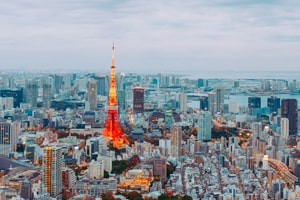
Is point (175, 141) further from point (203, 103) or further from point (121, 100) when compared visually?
point (203, 103)

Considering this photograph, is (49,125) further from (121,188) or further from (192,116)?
(121,188)

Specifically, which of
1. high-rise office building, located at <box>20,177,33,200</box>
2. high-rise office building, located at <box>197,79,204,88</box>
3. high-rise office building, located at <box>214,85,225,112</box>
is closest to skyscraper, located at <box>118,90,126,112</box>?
high-rise office building, located at <box>214,85,225,112</box>

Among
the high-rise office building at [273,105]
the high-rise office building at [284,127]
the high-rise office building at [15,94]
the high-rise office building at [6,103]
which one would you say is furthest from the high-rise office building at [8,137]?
the high-rise office building at [273,105]

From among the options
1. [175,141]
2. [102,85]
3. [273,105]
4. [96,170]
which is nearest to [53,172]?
[96,170]

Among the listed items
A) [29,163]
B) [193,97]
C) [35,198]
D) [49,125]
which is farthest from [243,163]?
[193,97]

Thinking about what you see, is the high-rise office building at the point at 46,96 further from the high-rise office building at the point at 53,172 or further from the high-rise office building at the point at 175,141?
the high-rise office building at the point at 53,172

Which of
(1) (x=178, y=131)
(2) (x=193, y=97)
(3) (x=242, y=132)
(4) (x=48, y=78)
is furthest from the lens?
(4) (x=48, y=78)
